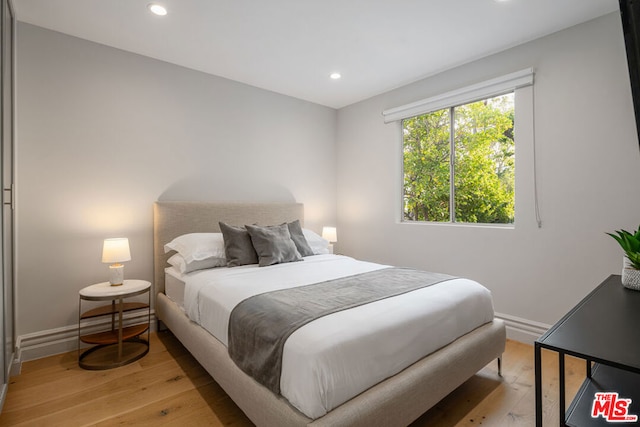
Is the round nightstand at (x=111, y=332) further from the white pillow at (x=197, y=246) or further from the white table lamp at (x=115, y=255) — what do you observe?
the white pillow at (x=197, y=246)

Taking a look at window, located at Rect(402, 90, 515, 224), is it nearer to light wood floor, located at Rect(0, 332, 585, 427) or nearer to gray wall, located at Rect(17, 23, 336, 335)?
light wood floor, located at Rect(0, 332, 585, 427)

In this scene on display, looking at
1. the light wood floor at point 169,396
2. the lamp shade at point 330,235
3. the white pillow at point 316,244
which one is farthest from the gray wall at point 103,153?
the lamp shade at point 330,235

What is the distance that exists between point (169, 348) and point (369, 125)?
3279 millimetres

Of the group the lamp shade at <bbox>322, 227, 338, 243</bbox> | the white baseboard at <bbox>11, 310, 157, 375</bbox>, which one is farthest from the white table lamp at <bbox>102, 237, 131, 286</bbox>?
the lamp shade at <bbox>322, 227, 338, 243</bbox>

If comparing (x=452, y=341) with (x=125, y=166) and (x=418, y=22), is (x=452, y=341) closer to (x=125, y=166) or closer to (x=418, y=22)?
(x=418, y=22)

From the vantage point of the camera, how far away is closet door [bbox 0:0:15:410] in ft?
6.35

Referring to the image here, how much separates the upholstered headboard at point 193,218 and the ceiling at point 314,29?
1412 millimetres

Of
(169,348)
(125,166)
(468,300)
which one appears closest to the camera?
(468,300)

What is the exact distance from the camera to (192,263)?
2.67 meters

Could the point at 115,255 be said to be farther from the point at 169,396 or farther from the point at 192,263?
the point at 169,396

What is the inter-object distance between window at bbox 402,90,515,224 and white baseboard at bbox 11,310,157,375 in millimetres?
3317

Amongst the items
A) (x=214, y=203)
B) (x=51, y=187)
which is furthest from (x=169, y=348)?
(x=51, y=187)

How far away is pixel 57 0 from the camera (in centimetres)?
224

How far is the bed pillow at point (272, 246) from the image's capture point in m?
2.88
